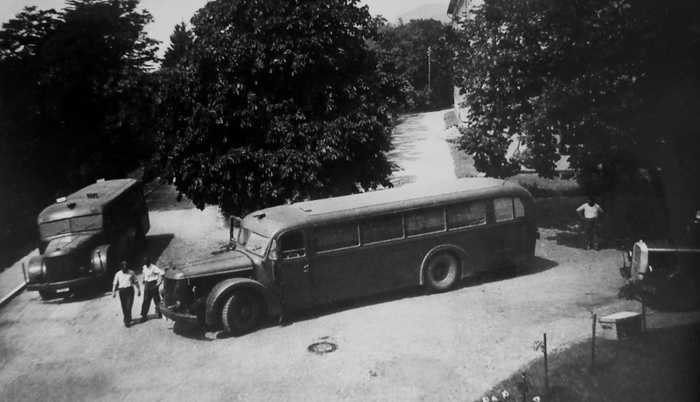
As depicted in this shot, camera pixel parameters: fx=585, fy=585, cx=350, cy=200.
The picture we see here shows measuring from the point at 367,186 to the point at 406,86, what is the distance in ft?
11.3

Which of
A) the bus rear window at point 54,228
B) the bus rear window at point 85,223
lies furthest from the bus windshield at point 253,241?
the bus rear window at point 54,228

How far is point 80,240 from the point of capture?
17125 mm

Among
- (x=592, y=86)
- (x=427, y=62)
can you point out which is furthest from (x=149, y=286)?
(x=427, y=62)

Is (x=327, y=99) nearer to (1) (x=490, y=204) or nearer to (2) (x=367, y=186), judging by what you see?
(2) (x=367, y=186)

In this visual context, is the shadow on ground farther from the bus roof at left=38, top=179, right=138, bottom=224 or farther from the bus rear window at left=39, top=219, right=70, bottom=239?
the bus rear window at left=39, top=219, right=70, bottom=239

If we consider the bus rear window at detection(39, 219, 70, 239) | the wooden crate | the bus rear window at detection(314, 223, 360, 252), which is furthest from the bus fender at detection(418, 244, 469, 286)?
the bus rear window at detection(39, 219, 70, 239)

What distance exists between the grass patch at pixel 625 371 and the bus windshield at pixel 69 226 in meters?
13.4

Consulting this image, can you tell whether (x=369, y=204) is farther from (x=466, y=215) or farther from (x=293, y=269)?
(x=466, y=215)

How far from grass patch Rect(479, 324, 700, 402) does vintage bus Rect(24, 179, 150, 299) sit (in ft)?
41.0

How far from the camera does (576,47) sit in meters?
15.6

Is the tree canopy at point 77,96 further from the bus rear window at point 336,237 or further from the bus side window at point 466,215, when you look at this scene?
the bus side window at point 466,215

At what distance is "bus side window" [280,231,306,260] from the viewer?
1291cm

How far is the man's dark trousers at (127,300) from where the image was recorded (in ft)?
45.4

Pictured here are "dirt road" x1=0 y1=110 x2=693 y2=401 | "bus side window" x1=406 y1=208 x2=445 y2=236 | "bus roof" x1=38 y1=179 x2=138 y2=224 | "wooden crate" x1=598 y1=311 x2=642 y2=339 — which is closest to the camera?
"dirt road" x1=0 y1=110 x2=693 y2=401
